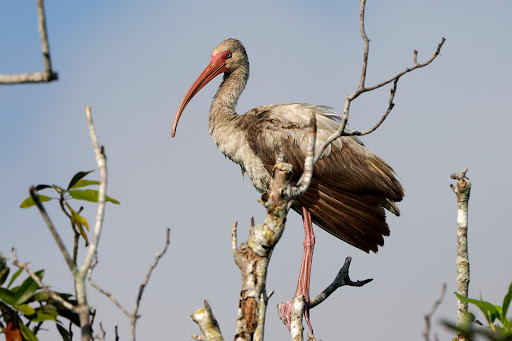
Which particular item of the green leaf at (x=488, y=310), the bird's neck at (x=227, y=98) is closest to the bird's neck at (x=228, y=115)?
the bird's neck at (x=227, y=98)

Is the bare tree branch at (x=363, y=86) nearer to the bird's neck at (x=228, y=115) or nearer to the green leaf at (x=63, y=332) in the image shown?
the green leaf at (x=63, y=332)

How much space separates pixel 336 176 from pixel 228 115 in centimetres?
204

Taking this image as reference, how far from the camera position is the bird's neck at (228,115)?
29.9 feet

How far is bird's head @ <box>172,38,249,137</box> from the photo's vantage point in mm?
10602

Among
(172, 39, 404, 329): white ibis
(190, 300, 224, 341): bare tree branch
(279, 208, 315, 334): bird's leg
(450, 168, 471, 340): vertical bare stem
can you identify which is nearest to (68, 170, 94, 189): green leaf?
(190, 300, 224, 341): bare tree branch

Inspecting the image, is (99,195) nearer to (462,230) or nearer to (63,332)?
(63,332)

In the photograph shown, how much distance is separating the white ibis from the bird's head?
1.43 metres

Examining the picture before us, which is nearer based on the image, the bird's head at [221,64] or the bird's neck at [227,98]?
the bird's neck at [227,98]

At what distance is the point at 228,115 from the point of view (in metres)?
9.61

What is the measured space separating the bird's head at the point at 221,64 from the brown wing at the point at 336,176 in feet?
5.86

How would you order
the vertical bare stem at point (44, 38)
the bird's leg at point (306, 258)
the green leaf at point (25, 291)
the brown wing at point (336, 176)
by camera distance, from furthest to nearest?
the bird's leg at point (306, 258)
the brown wing at point (336, 176)
the green leaf at point (25, 291)
the vertical bare stem at point (44, 38)

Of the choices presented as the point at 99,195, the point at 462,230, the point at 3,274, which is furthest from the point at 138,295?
the point at 462,230

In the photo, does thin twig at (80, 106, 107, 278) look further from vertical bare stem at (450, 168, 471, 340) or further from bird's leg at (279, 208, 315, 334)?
bird's leg at (279, 208, 315, 334)

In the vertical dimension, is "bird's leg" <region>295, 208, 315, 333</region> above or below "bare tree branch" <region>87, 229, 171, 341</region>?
above
